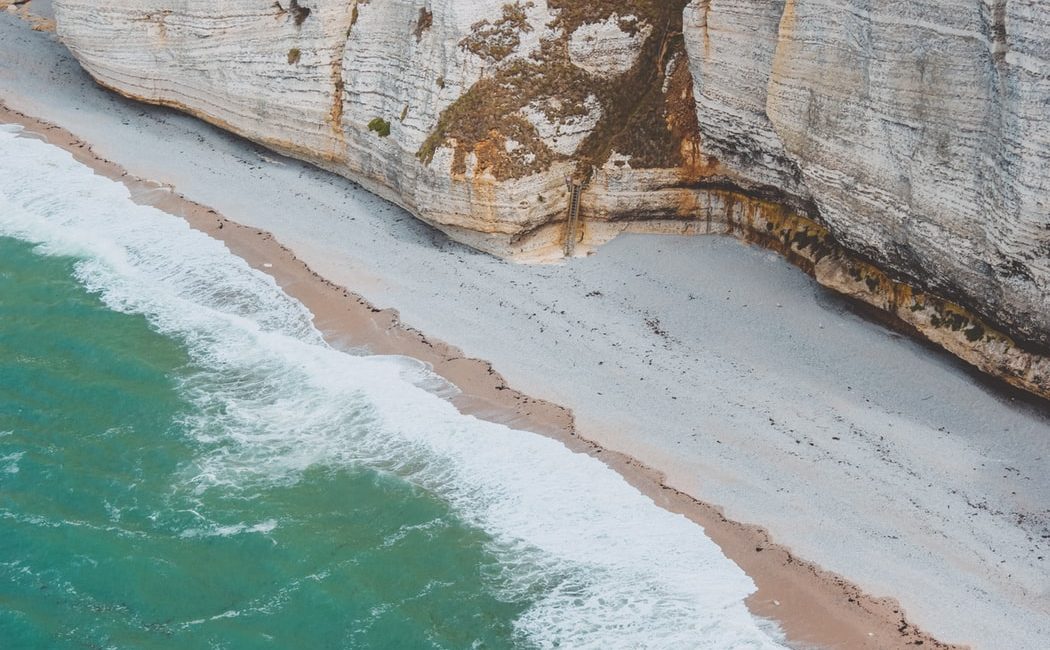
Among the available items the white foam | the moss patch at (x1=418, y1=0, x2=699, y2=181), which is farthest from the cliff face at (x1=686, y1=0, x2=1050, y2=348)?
→ the white foam

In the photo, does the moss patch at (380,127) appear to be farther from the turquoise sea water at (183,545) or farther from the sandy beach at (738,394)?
the turquoise sea water at (183,545)

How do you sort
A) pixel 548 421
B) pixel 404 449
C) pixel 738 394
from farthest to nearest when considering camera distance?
1. pixel 738 394
2. pixel 548 421
3. pixel 404 449

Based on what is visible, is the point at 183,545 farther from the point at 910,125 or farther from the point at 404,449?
the point at 910,125

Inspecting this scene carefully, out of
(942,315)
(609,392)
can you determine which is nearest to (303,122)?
(609,392)

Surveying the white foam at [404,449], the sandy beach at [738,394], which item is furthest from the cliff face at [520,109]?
the white foam at [404,449]

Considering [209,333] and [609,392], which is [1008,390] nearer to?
[609,392]

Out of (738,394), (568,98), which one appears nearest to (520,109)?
(568,98)
